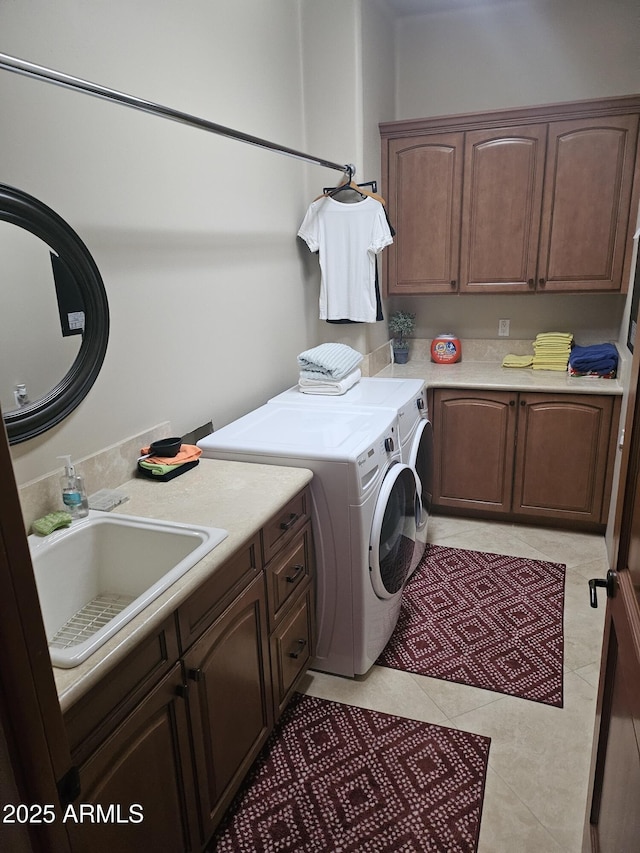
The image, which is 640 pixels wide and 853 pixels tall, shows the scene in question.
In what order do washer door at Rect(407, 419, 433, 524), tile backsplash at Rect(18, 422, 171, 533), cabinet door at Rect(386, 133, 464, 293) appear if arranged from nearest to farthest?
tile backsplash at Rect(18, 422, 171, 533) < washer door at Rect(407, 419, 433, 524) < cabinet door at Rect(386, 133, 464, 293)

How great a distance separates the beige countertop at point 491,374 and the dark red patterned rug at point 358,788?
1.82 meters

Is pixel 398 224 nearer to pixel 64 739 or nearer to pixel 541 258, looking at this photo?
pixel 541 258

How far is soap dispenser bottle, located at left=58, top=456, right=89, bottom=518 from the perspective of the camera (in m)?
1.58

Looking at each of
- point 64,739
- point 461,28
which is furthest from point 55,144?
point 461,28

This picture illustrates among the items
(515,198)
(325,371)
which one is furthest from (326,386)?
(515,198)

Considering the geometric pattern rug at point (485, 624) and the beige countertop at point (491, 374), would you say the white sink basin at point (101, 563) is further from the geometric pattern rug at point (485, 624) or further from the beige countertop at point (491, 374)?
the beige countertop at point (491, 374)

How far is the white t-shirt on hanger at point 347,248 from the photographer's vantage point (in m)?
2.92

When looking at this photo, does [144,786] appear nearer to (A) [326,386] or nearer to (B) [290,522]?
(B) [290,522]

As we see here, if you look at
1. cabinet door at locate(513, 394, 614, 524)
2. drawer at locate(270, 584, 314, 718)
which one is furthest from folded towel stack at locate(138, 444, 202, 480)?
cabinet door at locate(513, 394, 614, 524)

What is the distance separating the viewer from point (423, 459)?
2.84 metres

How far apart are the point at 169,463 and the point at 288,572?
0.53m

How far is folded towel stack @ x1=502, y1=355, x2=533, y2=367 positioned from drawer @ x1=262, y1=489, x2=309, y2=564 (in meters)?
2.06

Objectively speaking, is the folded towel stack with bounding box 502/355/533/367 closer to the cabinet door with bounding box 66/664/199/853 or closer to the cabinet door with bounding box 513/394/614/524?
the cabinet door with bounding box 513/394/614/524

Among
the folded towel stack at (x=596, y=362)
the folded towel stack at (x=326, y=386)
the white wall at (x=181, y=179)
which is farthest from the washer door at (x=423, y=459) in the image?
the folded towel stack at (x=596, y=362)
